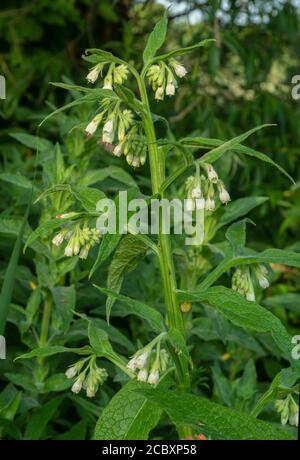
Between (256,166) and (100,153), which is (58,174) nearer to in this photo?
(100,153)

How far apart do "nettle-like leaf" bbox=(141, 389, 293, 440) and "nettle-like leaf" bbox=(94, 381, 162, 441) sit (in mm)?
187

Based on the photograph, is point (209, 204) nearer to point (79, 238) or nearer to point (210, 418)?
point (79, 238)

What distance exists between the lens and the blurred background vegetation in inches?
140

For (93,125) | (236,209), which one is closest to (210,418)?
(93,125)

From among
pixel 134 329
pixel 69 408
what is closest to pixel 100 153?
pixel 134 329

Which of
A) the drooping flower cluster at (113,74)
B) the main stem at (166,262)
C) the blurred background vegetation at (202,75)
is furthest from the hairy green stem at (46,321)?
the blurred background vegetation at (202,75)

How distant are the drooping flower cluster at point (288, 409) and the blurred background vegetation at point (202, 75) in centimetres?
160

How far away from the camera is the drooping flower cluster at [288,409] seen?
152cm

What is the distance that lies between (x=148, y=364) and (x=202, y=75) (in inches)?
128

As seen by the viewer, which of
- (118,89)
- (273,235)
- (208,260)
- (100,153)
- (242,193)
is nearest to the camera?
(118,89)

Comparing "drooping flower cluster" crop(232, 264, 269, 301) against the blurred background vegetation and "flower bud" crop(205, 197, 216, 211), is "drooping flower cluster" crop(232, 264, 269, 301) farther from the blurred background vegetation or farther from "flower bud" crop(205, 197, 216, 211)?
the blurred background vegetation

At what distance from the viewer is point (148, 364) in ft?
4.53

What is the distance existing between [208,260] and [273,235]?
1499 millimetres
